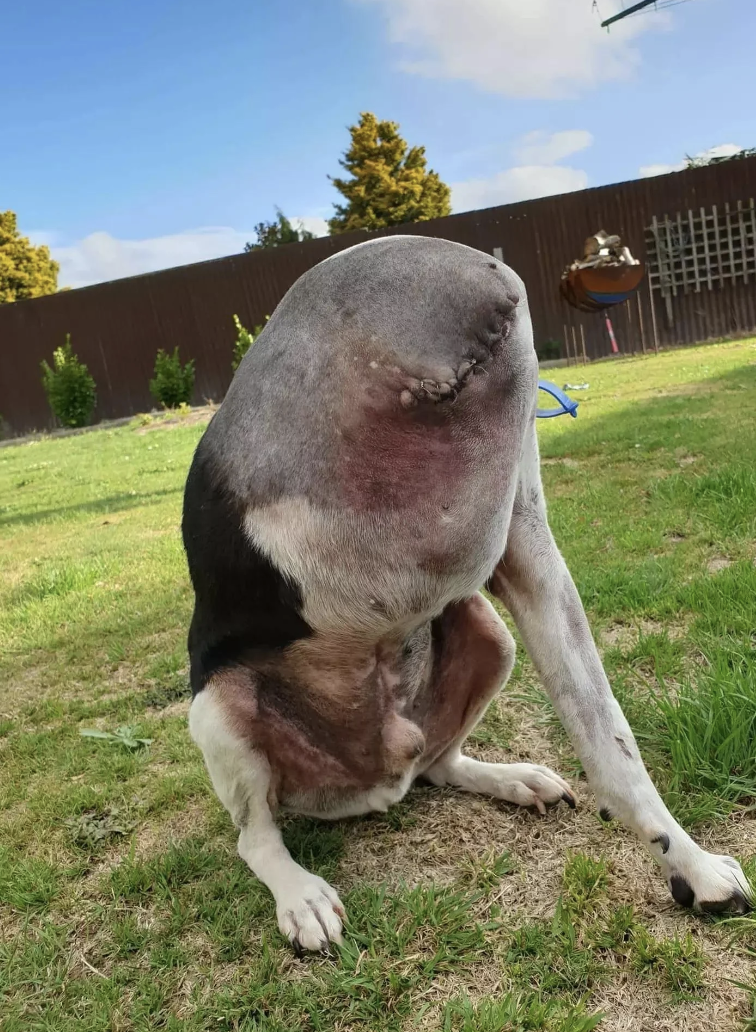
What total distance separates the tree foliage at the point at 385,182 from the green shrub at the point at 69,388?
16855 millimetres

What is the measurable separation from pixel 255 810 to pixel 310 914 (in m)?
0.28

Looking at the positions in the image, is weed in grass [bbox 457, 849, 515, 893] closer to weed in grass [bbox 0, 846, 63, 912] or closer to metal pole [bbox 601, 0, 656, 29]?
weed in grass [bbox 0, 846, 63, 912]

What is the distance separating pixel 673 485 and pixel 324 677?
320 centimetres

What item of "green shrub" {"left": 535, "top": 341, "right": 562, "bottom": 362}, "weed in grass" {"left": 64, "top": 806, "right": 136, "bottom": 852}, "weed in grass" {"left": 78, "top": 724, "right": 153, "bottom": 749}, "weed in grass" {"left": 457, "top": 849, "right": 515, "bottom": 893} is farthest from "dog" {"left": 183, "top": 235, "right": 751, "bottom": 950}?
"green shrub" {"left": 535, "top": 341, "right": 562, "bottom": 362}

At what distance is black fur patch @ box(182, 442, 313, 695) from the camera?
154 cm

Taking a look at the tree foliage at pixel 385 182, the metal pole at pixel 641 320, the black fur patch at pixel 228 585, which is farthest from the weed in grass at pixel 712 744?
the tree foliage at pixel 385 182

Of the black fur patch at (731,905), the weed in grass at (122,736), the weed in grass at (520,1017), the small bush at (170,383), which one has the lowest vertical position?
the weed in grass at (520,1017)

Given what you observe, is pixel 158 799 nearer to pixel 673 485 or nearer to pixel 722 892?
pixel 722 892

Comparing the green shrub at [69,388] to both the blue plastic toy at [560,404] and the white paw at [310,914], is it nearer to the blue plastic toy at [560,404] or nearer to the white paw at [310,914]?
the blue plastic toy at [560,404]

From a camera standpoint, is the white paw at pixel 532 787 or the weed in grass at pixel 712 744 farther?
the white paw at pixel 532 787

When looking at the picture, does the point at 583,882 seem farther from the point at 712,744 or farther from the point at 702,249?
the point at 702,249

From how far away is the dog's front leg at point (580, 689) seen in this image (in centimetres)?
150

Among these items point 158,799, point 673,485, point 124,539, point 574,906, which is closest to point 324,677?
point 574,906

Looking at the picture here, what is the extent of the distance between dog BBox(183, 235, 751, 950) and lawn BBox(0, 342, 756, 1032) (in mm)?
125
